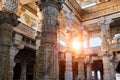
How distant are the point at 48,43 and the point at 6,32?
2754 mm

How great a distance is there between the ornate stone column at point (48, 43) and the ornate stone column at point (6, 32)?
2242 millimetres

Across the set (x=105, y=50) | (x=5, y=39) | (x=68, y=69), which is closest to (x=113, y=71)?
(x=105, y=50)

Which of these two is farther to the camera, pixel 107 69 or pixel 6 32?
pixel 107 69

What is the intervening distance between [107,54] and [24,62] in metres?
7.04

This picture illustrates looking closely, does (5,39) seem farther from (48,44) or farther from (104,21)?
(104,21)

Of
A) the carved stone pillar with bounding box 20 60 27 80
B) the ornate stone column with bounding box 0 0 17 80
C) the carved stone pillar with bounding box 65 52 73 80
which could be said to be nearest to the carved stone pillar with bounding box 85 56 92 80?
the carved stone pillar with bounding box 65 52 73 80

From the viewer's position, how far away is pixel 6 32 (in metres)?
6.78

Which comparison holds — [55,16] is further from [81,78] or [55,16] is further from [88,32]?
[88,32]

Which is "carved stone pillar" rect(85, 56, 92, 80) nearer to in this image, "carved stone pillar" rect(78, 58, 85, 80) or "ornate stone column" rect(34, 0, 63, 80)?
"carved stone pillar" rect(78, 58, 85, 80)

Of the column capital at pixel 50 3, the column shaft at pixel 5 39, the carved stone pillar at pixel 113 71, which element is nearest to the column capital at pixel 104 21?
the carved stone pillar at pixel 113 71

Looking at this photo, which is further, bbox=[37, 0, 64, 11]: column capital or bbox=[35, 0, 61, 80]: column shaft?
bbox=[37, 0, 64, 11]: column capital

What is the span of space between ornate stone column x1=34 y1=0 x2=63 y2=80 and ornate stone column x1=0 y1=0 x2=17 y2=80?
224 cm

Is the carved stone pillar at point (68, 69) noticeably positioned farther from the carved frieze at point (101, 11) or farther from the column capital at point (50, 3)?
the column capital at point (50, 3)

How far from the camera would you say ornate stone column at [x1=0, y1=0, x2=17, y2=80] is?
6530 mm
